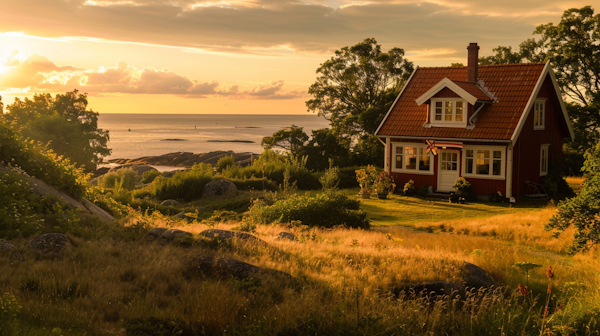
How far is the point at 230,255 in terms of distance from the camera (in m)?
9.45

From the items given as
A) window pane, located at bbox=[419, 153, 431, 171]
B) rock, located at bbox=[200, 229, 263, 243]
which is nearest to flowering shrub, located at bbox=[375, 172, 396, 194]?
window pane, located at bbox=[419, 153, 431, 171]

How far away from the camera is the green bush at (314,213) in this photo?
16.7 metres

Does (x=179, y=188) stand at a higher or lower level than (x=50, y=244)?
lower

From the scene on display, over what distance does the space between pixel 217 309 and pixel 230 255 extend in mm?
2989

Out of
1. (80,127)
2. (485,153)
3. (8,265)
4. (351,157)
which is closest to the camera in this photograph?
(8,265)

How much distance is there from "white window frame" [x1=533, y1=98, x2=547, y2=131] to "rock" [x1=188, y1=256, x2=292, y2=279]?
21.1m

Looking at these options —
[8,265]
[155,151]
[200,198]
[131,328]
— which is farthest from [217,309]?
[155,151]

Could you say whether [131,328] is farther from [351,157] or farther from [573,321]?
[351,157]

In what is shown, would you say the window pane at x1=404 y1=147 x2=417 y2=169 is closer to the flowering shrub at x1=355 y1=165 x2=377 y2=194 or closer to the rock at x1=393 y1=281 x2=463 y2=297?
the flowering shrub at x1=355 y1=165 x2=377 y2=194

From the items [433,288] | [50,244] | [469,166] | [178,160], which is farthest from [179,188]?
[178,160]

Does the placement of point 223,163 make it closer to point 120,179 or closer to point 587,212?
point 120,179

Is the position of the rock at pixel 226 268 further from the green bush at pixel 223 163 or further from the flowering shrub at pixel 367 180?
the green bush at pixel 223 163

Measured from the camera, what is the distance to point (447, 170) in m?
25.3

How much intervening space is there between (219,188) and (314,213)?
33.9 feet
